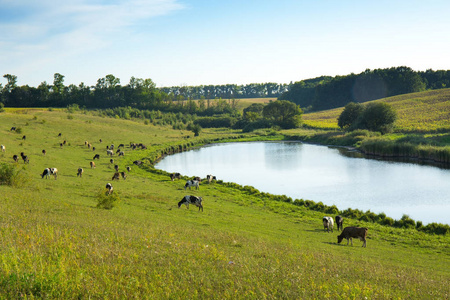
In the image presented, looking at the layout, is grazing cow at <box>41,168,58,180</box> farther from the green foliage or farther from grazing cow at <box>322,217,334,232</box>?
the green foliage

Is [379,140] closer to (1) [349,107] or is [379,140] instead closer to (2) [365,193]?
(1) [349,107]

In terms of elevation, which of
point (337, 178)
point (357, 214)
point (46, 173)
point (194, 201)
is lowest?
point (337, 178)

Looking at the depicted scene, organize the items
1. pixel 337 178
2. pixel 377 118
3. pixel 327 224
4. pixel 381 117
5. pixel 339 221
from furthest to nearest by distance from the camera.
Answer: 1. pixel 377 118
2. pixel 381 117
3. pixel 337 178
4. pixel 339 221
5. pixel 327 224

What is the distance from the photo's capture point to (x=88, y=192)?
28.8 m

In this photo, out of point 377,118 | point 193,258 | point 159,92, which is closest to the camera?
point 193,258

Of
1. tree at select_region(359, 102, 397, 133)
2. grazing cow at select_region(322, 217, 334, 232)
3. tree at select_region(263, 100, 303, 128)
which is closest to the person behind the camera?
grazing cow at select_region(322, 217, 334, 232)

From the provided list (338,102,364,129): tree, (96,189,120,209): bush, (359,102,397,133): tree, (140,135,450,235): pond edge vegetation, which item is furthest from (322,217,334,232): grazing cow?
(338,102,364,129): tree

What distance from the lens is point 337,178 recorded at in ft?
165

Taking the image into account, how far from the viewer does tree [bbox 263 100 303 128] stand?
132750 millimetres

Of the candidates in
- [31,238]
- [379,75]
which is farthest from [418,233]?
[379,75]

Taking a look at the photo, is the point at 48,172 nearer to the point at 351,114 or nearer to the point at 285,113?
the point at 351,114

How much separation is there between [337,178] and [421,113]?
81.1 metres

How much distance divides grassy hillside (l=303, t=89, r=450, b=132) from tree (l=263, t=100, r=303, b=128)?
6.63 m

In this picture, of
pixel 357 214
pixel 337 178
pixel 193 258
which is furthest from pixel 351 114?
pixel 193 258
